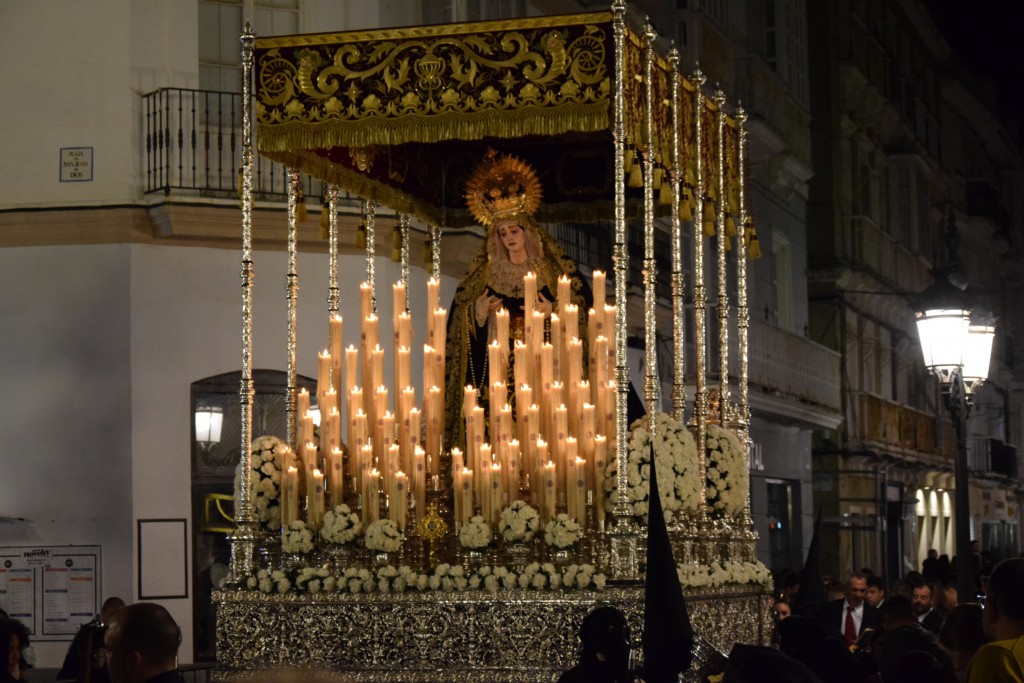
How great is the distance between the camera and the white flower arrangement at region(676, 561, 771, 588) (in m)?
11.1

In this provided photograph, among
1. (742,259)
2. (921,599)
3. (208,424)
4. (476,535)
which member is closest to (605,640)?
(476,535)

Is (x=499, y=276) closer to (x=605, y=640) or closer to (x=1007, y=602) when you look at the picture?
(x=605, y=640)

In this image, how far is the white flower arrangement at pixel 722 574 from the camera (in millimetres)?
11133

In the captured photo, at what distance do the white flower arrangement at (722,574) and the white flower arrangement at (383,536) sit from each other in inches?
63.7

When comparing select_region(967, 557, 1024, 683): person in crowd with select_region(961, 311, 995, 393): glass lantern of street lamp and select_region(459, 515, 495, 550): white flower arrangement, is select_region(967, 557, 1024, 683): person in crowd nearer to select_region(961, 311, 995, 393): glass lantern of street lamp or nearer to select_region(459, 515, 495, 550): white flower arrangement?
select_region(459, 515, 495, 550): white flower arrangement

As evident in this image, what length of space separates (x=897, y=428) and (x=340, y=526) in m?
23.9

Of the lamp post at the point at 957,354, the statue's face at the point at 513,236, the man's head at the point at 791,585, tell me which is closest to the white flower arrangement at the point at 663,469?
the statue's face at the point at 513,236

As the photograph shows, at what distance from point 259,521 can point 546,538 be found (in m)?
1.93

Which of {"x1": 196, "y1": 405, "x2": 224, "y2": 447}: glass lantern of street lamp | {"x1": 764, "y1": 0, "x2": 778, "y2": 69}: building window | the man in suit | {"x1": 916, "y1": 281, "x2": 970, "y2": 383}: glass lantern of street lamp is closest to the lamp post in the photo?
{"x1": 916, "y1": 281, "x2": 970, "y2": 383}: glass lantern of street lamp

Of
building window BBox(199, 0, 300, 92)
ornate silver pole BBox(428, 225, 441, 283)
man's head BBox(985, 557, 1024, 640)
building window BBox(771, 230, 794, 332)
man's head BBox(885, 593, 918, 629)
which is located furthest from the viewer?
building window BBox(771, 230, 794, 332)

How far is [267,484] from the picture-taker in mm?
11516

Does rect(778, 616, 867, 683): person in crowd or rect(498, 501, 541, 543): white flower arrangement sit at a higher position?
rect(498, 501, 541, 543): white flower arrangement

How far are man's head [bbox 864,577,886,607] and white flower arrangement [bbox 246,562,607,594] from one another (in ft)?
15.7

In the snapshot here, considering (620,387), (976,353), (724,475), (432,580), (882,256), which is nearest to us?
(620,387)
